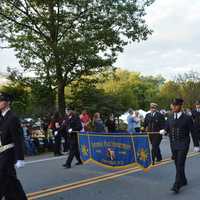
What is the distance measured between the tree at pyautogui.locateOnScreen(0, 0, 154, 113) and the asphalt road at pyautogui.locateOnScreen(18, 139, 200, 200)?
9.35 m

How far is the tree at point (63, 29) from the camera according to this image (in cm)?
2116

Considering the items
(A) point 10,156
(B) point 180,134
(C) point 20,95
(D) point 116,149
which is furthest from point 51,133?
(A) point 10,156

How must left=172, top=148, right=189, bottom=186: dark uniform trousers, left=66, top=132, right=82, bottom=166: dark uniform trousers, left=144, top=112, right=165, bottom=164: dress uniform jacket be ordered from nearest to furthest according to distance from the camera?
left=172, top=148, right=189, bottom=186: dark uniform trousers → left=66, top=132, right=82, bottom=166: dark uniform trousers → left=144, top=112, right=165, bottom=164: dress uniform jacket

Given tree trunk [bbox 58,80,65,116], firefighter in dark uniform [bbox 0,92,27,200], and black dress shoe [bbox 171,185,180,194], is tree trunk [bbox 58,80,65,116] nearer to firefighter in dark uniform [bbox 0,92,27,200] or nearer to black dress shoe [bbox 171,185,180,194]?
black dress shoe [bbox 171,185,180,194]

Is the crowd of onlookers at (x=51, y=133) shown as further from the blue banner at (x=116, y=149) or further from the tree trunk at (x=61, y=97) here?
the blue banner at (x=116, y=149)

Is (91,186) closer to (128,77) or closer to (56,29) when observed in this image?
(56,29)

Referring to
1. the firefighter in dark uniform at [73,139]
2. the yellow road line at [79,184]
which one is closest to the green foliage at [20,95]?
the firefighter in dark uniform at [73,139]

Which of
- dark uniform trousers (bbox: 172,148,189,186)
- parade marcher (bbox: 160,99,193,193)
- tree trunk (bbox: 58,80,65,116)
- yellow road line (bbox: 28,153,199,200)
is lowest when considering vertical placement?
yellow road line (bbox: 28,153,199,200)

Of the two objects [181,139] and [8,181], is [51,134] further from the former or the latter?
[8,181]

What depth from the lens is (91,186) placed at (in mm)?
9148

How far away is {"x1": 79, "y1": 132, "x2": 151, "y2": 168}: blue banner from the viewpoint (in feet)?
33.2

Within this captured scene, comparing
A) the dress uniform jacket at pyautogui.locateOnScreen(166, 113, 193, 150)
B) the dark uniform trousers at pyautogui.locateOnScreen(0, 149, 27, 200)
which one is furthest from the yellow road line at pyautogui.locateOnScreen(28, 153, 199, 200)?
the dress uniform jacket at pyautogui.locateOnScreen(166, 113, 193, 150)

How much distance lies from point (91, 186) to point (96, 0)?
14.1m

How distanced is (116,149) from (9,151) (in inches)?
183
